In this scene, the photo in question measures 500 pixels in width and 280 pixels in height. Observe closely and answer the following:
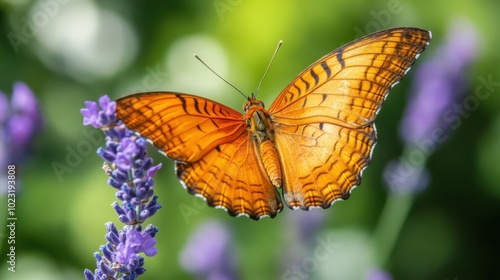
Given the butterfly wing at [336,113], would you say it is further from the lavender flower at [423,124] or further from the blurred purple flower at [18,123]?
the lavender flower at [423,124]

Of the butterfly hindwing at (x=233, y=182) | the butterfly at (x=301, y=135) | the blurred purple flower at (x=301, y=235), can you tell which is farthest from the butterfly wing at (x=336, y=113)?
the blurred purple flower at (x=301, y=235)

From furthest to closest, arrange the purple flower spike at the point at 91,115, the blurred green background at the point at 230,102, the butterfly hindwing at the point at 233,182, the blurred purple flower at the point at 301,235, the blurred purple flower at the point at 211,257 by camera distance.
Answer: the blurred green background at the point at 230,102 → the blurred purple flower at the point at 301,235 → the blurred purple flower at the point at 211,257 → the butterfly hindwing at the point at 233,182 → the purple flower spike at the point at 91,115

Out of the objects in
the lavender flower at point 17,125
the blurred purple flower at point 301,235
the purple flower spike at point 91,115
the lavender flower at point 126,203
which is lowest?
the blurred purple flower at point 301,235

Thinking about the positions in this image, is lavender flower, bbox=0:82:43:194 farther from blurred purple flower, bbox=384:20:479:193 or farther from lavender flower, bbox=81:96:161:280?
blurred purple flower, bbox=384:20:479:193

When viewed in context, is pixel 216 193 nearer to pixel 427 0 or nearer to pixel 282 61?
pixel 282 61

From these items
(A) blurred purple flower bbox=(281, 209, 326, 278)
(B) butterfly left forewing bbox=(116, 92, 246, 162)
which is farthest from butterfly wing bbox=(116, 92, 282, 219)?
(A) blurred purple flower bbox=(281, 209, 326, 278)

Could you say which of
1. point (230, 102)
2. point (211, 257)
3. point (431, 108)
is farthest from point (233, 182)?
point (230, 102)

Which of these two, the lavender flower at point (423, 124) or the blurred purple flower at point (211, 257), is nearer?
the blurred purple flower at point (211, 257)
